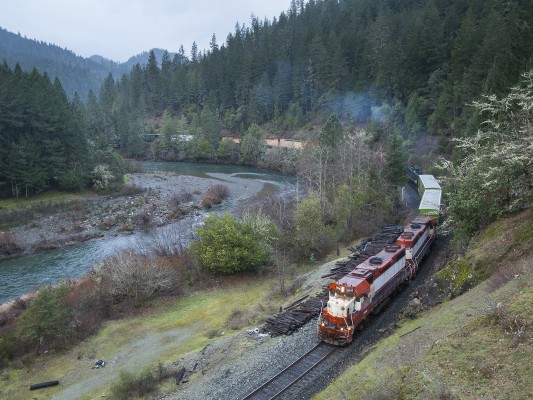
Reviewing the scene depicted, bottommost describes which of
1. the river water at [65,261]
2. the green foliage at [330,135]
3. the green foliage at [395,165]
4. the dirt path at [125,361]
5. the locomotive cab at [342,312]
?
the river water at [65,261]

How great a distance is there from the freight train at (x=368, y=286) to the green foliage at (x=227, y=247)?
11.1m

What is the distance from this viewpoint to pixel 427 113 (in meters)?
69.1

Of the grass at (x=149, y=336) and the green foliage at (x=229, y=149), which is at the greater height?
the green foliage at (x=229, y=149)

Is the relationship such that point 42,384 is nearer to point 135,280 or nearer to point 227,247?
point 135,280

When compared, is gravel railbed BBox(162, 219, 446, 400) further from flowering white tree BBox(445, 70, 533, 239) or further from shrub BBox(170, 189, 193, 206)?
shrub BBox(170, 189, 193, 206)

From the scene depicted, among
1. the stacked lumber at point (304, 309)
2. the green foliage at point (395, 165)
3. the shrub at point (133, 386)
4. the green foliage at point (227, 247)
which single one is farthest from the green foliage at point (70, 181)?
the shrub at point (133, 386)

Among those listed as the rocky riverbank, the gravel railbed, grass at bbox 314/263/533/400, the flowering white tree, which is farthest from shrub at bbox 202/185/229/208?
grass at bbox 314/263/533/400

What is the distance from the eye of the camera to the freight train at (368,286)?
61.3 feet

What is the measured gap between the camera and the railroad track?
620 inches

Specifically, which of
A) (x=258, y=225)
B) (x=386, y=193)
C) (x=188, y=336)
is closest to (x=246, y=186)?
(x=386, y=193)

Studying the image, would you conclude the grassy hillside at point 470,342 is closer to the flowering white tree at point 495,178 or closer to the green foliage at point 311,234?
the flowering white tree at point 495,178

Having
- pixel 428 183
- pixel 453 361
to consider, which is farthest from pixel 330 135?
pixel 453 361

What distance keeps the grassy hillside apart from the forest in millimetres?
15797

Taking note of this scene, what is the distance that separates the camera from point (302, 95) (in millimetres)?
106000
